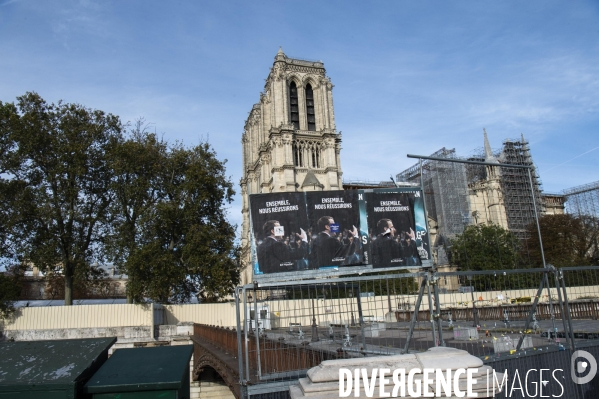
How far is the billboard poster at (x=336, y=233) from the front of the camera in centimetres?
1756

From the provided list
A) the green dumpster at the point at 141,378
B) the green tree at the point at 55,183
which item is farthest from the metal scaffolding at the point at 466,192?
the green dumpster at the point at 141,378

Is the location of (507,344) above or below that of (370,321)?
below

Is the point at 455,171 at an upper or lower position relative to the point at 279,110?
lower

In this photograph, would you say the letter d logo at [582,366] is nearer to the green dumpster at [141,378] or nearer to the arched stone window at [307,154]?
the green dumpster at [141,378]

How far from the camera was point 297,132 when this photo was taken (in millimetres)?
59938

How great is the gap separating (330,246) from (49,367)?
15.1m

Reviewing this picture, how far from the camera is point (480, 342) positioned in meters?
7.21

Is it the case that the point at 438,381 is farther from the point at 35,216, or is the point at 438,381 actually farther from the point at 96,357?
the point at 35,216

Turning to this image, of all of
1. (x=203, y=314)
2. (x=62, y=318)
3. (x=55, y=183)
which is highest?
(x=55, y=183)

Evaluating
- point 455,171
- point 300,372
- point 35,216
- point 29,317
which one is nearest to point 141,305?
point 29,317

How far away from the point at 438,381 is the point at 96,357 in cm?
223

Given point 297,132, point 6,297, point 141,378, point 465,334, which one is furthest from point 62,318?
point 297,132

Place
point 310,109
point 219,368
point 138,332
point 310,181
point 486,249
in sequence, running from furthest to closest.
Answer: point 310,109, point 310,181, point 486,249, point 138,332, point 219,368

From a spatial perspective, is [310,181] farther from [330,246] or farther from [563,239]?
[330,246]
